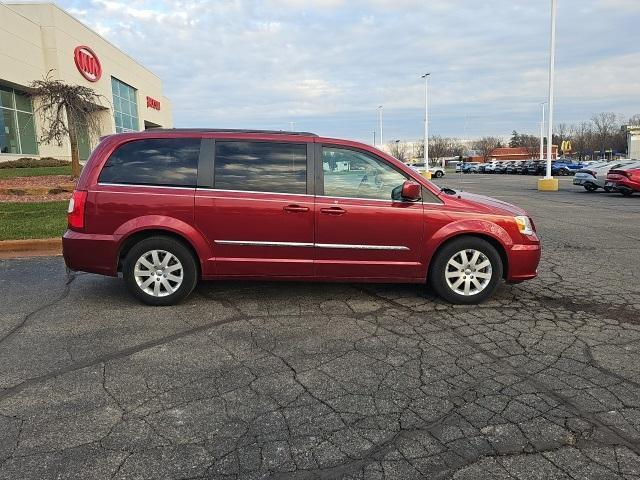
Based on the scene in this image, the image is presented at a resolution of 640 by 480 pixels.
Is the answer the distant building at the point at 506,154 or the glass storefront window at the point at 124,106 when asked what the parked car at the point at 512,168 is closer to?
the glass storefront window at the point at 124,106

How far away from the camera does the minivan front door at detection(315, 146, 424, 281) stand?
5305 mm

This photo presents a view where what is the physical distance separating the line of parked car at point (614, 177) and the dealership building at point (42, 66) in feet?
80.2

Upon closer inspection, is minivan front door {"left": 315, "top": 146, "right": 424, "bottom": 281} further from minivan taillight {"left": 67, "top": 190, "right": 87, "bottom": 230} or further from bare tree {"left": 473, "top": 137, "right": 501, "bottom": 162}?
bare tree {"left": 473, "top": 137, "right": 501, "bottom": 162}

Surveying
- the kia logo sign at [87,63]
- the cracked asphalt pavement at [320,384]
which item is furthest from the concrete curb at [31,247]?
the kia logo sign at [87,63]

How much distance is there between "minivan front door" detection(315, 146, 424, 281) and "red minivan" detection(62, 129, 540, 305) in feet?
0.04

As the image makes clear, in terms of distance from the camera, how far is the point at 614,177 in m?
20.4

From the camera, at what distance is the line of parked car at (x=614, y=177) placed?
65.0 ft

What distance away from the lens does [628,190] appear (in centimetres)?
1997

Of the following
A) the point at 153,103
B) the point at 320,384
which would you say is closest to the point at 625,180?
the point at 320,384

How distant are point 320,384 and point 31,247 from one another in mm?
6737

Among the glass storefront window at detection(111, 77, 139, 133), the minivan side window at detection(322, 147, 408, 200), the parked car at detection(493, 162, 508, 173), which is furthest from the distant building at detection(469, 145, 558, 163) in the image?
the minivan side window at detection(322, 147, 408, 200)

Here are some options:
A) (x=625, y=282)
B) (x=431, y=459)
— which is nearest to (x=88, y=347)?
(x=431, y=459)

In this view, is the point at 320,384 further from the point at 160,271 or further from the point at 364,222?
the point at 160,271

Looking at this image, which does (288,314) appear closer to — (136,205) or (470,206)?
(136,205)
